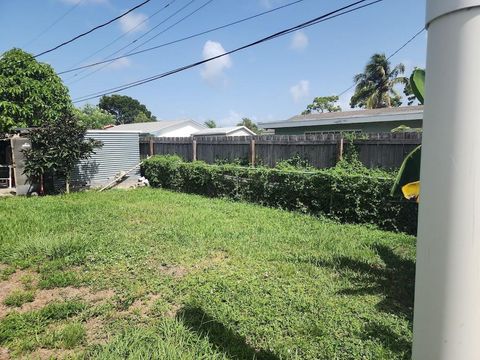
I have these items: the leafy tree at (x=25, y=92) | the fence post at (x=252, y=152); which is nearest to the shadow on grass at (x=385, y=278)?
the fence post at (x=252, y=152)

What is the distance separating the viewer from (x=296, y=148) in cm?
923

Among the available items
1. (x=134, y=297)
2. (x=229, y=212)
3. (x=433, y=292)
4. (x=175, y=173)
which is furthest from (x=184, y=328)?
(x=175, y=173)

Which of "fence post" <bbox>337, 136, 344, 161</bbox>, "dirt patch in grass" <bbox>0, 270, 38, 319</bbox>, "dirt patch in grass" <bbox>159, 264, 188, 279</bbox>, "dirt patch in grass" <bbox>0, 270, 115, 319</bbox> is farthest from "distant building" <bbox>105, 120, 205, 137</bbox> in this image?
"dirt patch in grass" <bbox>0, 270, 115, 319</bbox>

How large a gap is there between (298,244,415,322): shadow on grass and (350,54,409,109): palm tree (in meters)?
25.0

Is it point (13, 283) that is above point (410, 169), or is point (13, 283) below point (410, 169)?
below

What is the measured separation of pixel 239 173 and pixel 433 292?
855 cm

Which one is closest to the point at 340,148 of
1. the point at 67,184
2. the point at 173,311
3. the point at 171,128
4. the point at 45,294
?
the point at 173,311

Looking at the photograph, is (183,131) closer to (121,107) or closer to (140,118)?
(140,118)

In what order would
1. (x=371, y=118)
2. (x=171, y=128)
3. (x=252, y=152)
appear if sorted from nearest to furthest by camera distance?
(x=252, y=152), (x=371, y=118), (x=171, y=128)

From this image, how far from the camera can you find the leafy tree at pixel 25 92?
42.5 feet

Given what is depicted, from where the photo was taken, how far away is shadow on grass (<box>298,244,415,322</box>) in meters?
3.56

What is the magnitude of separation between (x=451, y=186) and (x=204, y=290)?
327 centimetres

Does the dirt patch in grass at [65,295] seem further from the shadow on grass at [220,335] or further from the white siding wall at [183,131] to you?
the white siding wall at [183,131]

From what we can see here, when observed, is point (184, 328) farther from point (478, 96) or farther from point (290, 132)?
point (290, 132)
